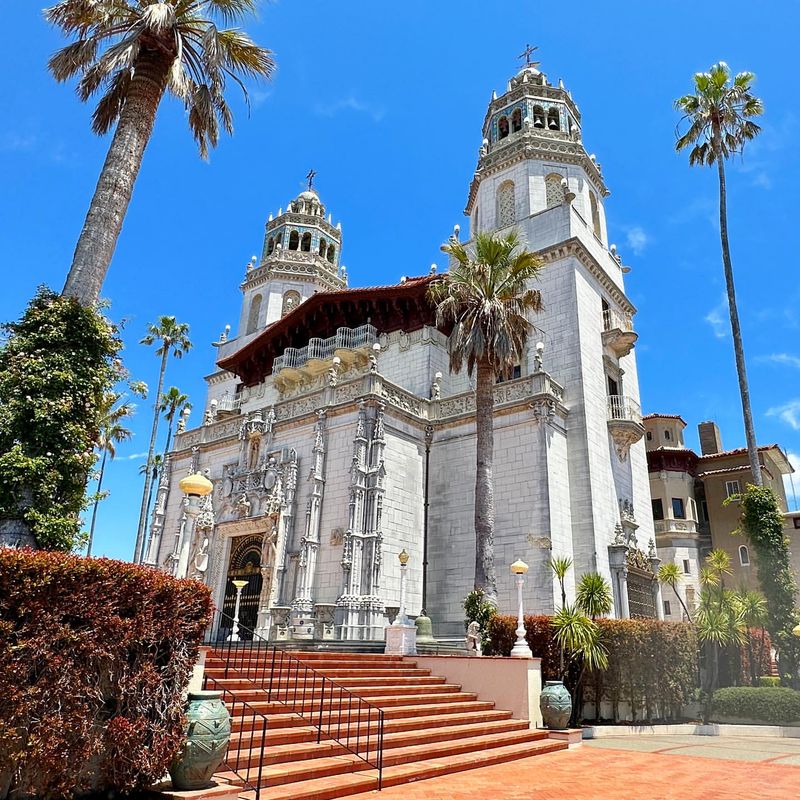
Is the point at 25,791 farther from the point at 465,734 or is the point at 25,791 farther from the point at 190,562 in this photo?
the point at 190,562

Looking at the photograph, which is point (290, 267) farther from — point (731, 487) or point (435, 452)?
point (731, 487)

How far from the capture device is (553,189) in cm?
3002

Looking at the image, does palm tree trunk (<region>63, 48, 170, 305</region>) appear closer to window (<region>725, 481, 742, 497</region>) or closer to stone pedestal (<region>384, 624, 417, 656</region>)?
stone pedestal (<region>384, 624, 417, 656</region>)

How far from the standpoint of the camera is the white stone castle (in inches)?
853

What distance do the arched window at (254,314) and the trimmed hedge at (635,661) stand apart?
94.8ft

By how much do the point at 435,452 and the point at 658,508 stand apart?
2050cm

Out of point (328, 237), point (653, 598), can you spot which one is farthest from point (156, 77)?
point (328, 237)

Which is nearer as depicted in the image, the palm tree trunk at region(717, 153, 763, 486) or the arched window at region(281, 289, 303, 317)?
the palm tree trunk at region(717, 153, 763, 486)

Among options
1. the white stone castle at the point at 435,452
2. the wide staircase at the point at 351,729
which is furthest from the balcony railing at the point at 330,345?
the wide staircase at the point at 351,729

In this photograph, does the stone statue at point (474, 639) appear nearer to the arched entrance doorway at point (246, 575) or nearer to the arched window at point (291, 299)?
the arched entrance doorway at point (246, 575)

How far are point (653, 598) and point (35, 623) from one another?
24867 mm

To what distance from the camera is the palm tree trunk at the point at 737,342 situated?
77.8 feet

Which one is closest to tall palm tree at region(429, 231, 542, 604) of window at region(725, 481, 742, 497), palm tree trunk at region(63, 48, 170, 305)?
palm tree trunk at region(63, 48, 170, 305)

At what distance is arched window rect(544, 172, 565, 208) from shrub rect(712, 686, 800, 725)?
21593 millimetres
